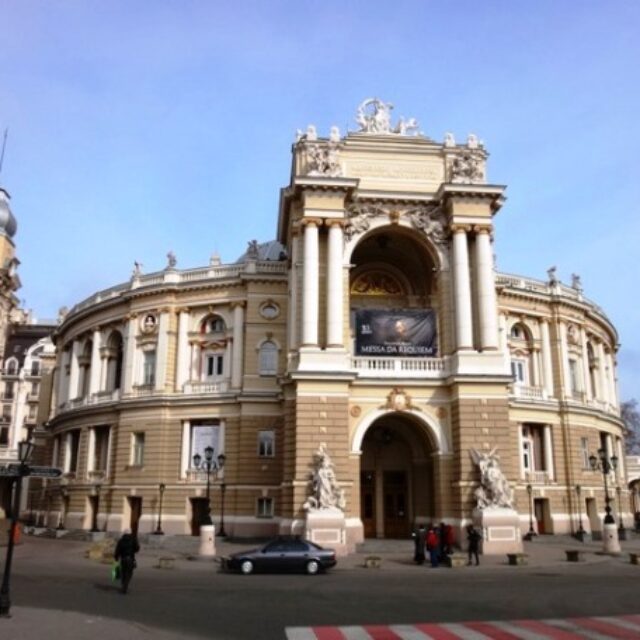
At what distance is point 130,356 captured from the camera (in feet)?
150

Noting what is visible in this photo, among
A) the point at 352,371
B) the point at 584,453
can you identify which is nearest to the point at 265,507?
the point at 352,371

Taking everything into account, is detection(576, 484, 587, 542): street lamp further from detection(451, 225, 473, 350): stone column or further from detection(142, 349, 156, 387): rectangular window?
detection(142, 349, 156, 387): rectangular window

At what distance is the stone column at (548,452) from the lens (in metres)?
45.5

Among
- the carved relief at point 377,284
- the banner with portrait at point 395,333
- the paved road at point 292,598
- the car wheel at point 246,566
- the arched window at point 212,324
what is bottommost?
the paved road at point 292,598

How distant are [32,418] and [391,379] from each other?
6973cm

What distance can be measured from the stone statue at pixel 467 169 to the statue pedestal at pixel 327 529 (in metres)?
19.0

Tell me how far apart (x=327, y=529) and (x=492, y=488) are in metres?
7.91

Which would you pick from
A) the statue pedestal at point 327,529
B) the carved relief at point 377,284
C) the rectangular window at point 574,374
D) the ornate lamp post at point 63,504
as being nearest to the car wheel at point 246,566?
the statue pedestal at point 327,529

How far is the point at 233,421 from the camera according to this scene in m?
42.5

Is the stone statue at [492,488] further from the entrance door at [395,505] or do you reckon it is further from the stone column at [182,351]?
the stone column at [182,351]

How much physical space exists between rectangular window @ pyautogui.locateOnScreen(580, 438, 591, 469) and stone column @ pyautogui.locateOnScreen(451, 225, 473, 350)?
1770 centimetres

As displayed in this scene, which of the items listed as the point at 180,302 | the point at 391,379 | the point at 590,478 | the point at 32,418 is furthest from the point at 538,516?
the point at 32,418

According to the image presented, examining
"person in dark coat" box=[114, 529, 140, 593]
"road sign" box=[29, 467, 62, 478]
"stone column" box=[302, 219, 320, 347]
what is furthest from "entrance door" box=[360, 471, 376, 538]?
"road sign" box=[29, 467, 62, 478]

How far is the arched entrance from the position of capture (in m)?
37.0
